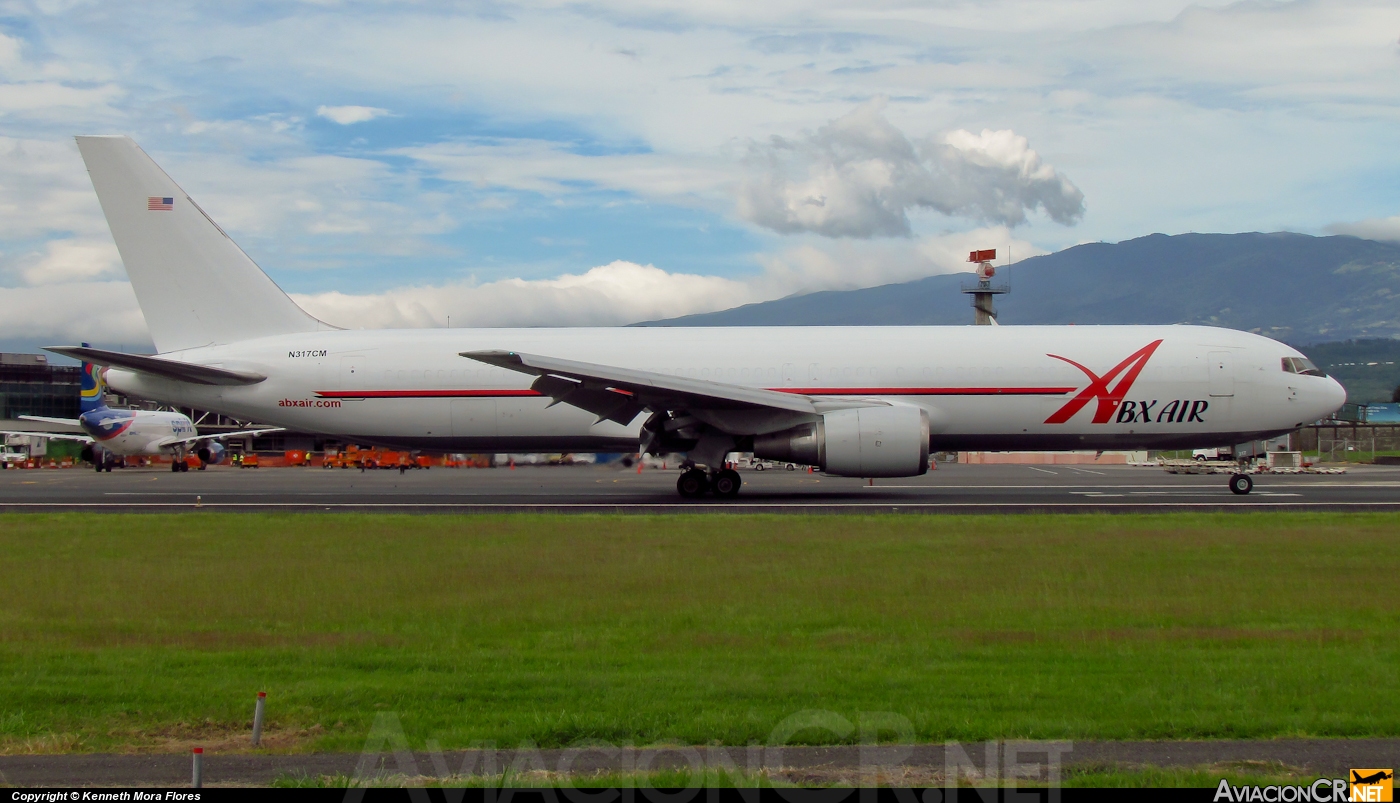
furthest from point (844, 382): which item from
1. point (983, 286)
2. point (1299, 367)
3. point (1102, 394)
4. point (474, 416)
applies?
point (983, 286)

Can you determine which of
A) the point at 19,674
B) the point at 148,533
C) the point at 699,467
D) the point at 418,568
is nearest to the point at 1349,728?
the point at 19,674

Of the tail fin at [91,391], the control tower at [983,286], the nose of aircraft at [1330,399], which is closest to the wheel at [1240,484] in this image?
the nose of aircraft at [1330,399]

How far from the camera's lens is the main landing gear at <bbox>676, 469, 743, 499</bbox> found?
2375cm

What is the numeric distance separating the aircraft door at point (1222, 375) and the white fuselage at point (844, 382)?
0.03 meters

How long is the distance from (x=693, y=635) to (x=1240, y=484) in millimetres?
19286

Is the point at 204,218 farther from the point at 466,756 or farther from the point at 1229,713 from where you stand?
the point at 1229,713

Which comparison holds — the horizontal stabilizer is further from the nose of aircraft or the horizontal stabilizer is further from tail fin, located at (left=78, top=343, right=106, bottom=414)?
tail fin, located at (left=78, top=343, right=106, bottom=414)

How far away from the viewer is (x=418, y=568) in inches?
504

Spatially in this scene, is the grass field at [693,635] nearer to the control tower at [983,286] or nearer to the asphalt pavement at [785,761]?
the asphalt pavement at [785,761]

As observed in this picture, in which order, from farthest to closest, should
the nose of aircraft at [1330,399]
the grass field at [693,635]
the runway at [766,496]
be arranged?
1. the nose of aircraft at [1330,399]
2. the runway at [766,496]
3. the grass field at [693,635]

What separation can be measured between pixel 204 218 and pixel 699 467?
12846mm

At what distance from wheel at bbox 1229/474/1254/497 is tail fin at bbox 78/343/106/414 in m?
53.3

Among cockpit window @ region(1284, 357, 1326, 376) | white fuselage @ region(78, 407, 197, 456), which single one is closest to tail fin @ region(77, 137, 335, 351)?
cockpit window @ region(1284, 357, 1326, 376)

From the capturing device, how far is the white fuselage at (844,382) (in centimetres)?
2375
